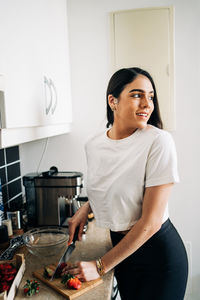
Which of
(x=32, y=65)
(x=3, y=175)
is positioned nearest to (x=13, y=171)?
(x=3, y=175)

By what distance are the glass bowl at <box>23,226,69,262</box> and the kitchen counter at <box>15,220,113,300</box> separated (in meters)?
0.05

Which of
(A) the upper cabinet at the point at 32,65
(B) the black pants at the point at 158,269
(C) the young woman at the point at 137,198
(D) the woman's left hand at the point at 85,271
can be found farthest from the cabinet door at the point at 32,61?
(B) the black pants at the point at 158,269

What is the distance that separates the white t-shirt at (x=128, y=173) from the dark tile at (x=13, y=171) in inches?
29.4

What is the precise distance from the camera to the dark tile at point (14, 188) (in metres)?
1.74

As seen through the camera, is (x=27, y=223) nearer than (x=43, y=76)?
No

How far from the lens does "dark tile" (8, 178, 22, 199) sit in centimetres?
174

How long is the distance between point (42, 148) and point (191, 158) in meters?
1.04

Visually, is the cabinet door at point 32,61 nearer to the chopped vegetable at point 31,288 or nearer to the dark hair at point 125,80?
the dark hair at point 125,80

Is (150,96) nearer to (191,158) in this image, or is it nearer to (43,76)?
(43,76)

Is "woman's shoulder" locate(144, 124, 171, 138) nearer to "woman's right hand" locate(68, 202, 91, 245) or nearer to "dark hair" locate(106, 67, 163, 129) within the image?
"dark hair" locate(106, 67, 163, 129)

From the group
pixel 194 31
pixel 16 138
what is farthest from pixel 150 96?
pixel 194 31

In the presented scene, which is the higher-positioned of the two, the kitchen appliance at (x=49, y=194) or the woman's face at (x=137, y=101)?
the woman's face at (x=137, y=101)

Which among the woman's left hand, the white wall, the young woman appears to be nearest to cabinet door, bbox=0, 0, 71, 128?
the white wall

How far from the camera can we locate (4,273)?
0.94 m
